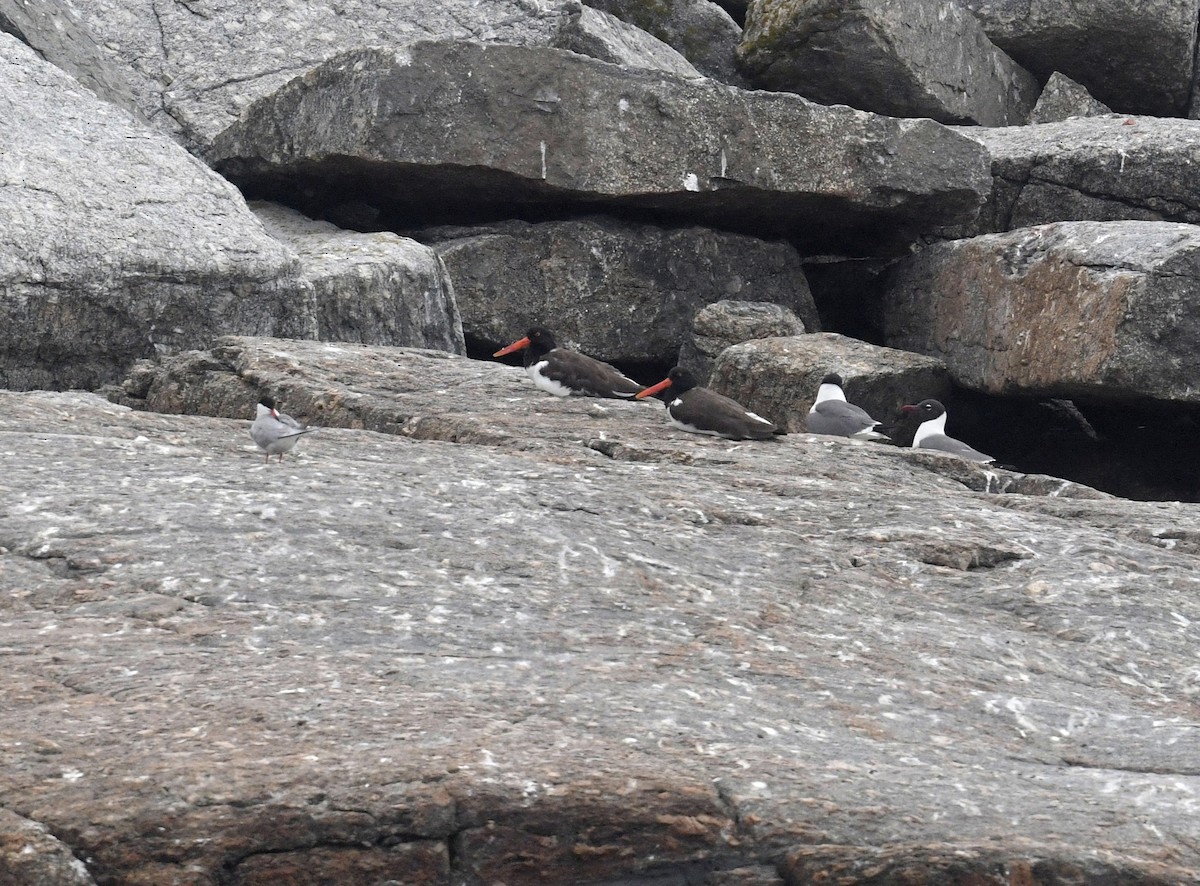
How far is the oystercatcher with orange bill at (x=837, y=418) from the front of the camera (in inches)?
572

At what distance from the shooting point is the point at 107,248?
12805 millimetres

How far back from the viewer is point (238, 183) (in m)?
18.0

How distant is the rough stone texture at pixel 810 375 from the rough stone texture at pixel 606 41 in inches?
159

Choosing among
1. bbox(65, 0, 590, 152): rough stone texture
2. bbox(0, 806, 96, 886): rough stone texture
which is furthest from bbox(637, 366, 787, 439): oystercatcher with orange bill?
bbox(65, 0, 590, 152): rough stone texture

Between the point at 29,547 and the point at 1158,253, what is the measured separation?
39.4 feet

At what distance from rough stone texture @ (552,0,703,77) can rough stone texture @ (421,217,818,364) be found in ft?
7.09

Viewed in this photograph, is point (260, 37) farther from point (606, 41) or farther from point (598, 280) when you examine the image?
point (598, 280)

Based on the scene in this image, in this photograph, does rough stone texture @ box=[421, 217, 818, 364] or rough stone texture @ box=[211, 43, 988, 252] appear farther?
rough stone texture @ box=[421, 217, 818, 364]

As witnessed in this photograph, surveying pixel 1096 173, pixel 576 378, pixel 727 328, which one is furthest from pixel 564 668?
pixel 1096 173

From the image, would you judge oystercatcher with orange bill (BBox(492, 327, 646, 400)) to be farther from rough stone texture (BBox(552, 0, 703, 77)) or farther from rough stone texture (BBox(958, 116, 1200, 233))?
rough stone texture (BBox(958, 116, 1200, 233))

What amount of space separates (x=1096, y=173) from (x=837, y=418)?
20.0ft

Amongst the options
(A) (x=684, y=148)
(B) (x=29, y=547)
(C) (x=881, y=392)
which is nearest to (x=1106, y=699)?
(B) (x=29, y=547)

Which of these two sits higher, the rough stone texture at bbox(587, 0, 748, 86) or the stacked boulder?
the rough stone texture at bbox(587, 0, 748, 86)

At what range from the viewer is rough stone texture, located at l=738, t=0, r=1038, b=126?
20578 millimetres
